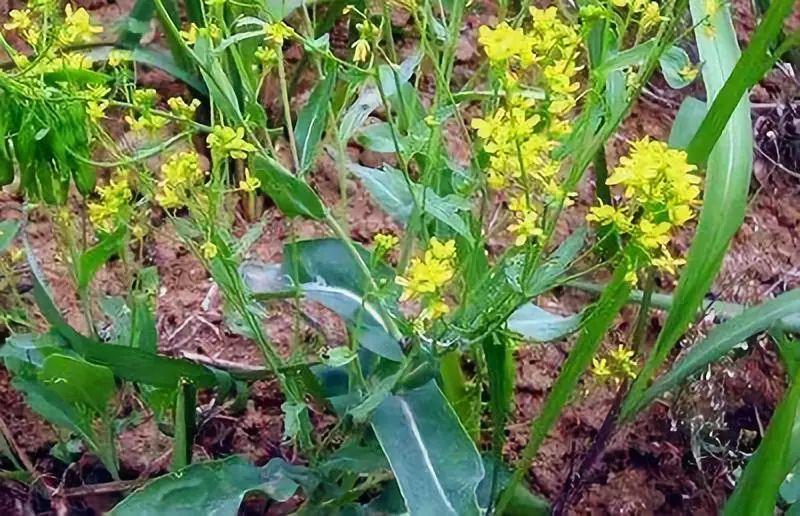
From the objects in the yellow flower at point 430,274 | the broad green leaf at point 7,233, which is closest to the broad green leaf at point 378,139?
the yellow flower at point 430,274

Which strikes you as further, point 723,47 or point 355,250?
point 723,47

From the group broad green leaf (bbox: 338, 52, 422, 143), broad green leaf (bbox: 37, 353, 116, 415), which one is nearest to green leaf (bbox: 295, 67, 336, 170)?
broad green leaf (bbox: 338, 52, 422, 143)

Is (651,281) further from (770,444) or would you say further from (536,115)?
(536,115)

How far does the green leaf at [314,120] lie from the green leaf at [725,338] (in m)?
0.39

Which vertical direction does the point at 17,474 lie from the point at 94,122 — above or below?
below

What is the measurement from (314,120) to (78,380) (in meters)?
0.30

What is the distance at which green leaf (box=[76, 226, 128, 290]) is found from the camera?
1.03 metres

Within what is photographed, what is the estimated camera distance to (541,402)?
1324 millimetres

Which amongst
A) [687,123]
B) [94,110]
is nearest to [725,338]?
[687,123]

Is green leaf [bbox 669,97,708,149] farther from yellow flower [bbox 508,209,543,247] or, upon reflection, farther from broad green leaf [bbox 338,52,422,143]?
yellow flower [bbox 508,209,543,247]

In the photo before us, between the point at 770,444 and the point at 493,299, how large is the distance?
0.86ft

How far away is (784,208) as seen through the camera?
1.55m

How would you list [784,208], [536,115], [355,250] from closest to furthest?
1. [536,115]
2. [355,250]
3. [784,208]

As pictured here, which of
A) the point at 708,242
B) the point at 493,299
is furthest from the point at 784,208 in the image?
the point at 493,299
